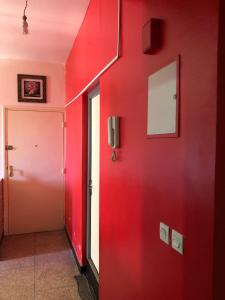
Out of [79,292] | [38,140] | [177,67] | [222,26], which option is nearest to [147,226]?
[177,67]

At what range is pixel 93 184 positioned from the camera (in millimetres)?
2682

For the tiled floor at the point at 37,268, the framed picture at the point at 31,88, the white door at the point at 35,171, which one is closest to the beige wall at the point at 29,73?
the framed picture at the point at 31,88

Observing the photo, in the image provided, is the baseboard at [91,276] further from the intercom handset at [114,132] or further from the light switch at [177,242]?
the light switch at [177,242]

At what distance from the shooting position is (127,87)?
148cm

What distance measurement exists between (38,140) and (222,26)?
3.62 meters

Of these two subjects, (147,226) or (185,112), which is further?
(147,226)

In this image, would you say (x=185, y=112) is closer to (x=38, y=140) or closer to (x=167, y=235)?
(x=167, y=235)

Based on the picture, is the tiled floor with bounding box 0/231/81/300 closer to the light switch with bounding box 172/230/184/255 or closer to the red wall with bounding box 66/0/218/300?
the red wall with bounding box 66/0/218/300

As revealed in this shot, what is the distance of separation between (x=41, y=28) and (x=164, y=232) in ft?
8.71

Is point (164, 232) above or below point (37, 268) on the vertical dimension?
above

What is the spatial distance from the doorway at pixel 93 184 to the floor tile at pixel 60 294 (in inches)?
8.3

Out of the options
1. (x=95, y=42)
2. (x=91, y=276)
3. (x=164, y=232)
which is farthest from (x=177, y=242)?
(x=91, y=276)

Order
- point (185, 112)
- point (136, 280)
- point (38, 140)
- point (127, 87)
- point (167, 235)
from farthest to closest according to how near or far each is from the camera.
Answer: point (38, 140)
point (127, 87)
point (136, 280)
point (167, 235)
point (185, 112)

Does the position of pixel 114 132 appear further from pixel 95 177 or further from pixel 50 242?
pixel 50 242
